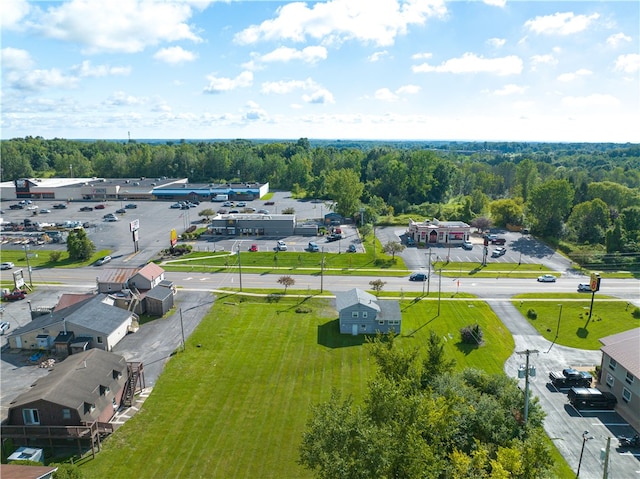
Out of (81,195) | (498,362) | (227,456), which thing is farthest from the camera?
(81,195)

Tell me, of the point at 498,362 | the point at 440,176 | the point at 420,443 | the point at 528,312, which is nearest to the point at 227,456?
the point at 420,443

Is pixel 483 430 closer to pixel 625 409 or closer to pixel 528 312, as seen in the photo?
pixel 625 409

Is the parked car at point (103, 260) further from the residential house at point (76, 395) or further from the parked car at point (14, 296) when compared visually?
the residential house at point (76, 395)

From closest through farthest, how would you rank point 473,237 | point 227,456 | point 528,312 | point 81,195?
point 227,456
point 528,312
point 473,237
point 81,195

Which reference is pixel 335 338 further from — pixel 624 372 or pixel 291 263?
pixel 291 263

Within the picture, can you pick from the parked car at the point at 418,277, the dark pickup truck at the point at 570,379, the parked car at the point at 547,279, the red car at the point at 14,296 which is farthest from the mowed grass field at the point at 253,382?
the red car at the point at 14,296

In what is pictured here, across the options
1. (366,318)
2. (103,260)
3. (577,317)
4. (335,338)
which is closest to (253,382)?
(335,338)
